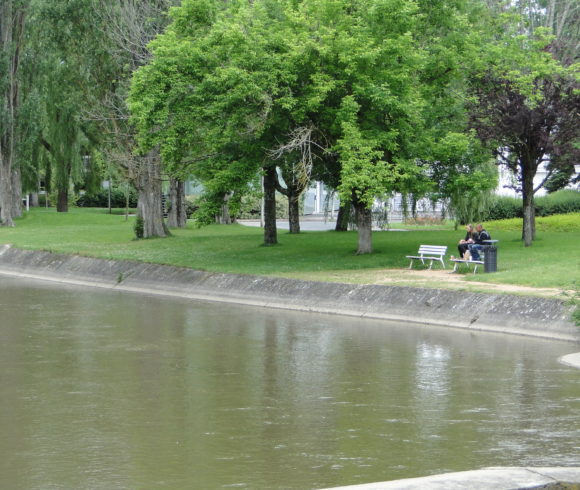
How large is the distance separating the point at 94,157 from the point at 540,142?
40.5 m

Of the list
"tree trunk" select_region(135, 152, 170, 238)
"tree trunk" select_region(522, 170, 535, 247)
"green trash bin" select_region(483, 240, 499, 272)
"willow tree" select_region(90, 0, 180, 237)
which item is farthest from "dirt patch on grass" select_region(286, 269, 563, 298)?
"tree trunk" select_region(135, 152, 170, 238)

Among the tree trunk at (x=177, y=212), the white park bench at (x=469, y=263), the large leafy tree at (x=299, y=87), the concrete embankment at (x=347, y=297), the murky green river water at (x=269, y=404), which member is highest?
the large leafy tree at (x=299, y=87)

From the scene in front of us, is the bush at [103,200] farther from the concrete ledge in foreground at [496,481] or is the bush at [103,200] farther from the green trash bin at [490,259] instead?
the concrete ledge in foreground at [496,481]

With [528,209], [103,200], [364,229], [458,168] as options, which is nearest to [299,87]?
[364,229]

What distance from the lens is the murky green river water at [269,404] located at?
34.5 ft

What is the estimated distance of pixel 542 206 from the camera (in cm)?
6406

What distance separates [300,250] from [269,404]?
981 inches

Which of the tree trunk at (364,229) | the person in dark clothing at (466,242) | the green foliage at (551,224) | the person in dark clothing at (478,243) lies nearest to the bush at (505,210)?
the green foliage at (551,224)

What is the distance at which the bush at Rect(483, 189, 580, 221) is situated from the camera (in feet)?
211

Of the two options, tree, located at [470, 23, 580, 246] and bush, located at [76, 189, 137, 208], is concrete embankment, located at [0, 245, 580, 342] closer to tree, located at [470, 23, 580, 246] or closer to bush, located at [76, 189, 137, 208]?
tree, located at [470, 23, 580, 246]

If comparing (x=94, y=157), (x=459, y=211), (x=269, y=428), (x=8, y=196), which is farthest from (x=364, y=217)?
(x=94, y=157)

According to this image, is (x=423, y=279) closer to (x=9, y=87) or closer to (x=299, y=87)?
(x=299, y=87)

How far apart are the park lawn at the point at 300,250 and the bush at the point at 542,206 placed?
381 inches

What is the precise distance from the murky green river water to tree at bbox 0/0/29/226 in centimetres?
4019
